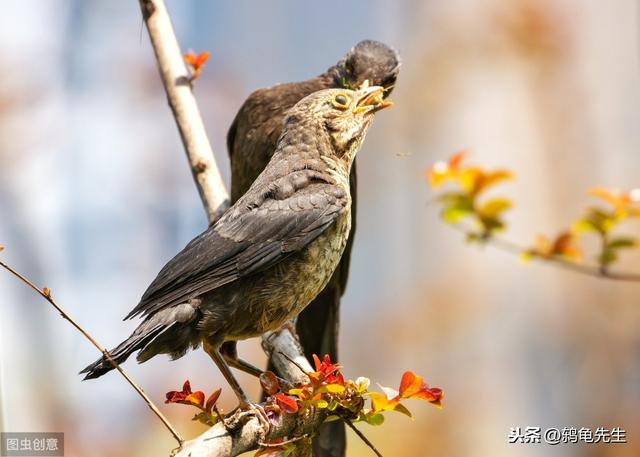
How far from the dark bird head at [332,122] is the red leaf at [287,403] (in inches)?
46.3

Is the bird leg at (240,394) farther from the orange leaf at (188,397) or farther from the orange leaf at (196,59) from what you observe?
the orange leaf at (196,59)

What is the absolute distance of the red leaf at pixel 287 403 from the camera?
295cm

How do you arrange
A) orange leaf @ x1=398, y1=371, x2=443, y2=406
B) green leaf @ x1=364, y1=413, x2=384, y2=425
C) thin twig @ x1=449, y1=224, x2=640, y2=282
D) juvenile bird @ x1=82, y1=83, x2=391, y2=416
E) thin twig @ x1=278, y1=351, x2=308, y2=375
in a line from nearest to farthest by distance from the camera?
thin twig @ x1=449, y1=224, x2=640, y2=282
orange leaf @ x1=398, y1=371, x2=443, y2=406
green leaf @ x1=364, y1=413, x2=384, y2=425
juvenile bird @ x1=82, y1=83, x2=391, y2=416
thin twig @ x1=278, y1=351, x2=308, y2=375

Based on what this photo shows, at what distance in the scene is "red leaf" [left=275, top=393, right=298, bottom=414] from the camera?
2.95m

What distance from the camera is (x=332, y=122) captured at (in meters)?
3.69

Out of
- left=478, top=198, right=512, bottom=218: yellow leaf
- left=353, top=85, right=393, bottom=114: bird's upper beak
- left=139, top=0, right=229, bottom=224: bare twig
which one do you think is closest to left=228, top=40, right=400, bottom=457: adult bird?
left=139, top=0, right=229, bottom=224: bare twig

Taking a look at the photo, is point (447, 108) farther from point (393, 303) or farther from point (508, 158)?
point (393, 303)

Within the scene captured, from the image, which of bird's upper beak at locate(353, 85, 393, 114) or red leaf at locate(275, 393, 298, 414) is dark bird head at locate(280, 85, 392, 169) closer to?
bird's upper beak at locate(353, 85, 393, 114)

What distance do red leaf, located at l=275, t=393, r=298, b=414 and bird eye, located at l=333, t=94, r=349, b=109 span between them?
4.51 ft

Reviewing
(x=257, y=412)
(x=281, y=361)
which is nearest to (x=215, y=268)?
(x=257, y=412)

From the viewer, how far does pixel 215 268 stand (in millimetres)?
3252

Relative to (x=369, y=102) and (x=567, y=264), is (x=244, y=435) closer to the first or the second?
(x=567, y=264)

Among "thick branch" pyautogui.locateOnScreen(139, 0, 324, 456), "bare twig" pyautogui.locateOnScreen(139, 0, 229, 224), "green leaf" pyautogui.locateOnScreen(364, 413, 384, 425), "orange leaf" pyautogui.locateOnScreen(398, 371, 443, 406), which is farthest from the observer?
"bare twig" pyautogui.locateOnScreen(139, 0, 229, 224)

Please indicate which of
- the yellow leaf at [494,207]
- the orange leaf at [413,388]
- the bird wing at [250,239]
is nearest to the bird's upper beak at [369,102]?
the bird wing at [250,239]
